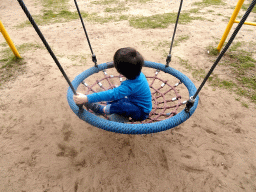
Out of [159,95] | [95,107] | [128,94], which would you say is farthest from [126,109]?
[159,95]

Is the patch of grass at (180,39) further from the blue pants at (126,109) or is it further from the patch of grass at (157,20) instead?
the blue pants at (126,109)

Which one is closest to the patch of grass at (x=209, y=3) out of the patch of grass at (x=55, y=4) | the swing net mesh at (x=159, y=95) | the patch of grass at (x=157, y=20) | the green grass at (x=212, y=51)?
the patch of grass at (x=157, y=20)

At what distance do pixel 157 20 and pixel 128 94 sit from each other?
389 centimetres

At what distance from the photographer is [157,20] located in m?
4.46

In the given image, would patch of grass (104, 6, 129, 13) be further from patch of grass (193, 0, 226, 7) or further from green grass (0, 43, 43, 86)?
green grass (0, 43, 43, 86)

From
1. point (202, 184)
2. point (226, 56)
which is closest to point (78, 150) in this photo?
point (202, 184)

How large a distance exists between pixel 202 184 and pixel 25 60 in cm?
341

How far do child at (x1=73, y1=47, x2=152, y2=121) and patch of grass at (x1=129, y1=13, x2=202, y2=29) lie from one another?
3.28 m

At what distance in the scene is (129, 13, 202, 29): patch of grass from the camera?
13.8ft

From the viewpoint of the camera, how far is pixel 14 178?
1.52 metres

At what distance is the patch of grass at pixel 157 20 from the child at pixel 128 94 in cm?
328

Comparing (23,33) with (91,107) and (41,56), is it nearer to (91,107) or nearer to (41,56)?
(41,56)

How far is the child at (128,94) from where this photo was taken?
1.16m

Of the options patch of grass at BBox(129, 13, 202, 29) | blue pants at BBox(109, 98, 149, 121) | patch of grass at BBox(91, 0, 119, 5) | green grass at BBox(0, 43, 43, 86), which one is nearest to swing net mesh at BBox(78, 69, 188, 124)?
blue pants at BBox(109, 98, 149, 121)
